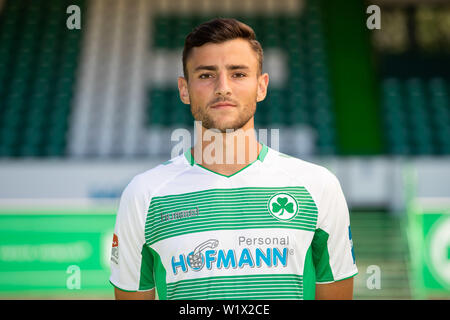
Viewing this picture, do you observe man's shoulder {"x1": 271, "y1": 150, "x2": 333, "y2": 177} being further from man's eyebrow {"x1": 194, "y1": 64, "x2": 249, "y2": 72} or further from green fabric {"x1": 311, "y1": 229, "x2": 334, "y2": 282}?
man's eyebrow {"x1": 194, "y1": 64, "x2": 249, "y2": 72}

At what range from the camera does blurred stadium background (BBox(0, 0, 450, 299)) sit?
29.3 ft

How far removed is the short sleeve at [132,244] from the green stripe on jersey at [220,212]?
0.04 meters

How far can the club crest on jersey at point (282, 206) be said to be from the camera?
5.99ft

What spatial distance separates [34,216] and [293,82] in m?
7.63

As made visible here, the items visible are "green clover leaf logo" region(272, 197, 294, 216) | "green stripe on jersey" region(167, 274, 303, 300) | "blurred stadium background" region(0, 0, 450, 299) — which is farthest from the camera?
"blurred stadium background" region(0, 0, 450, 299)

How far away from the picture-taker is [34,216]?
17.0ft

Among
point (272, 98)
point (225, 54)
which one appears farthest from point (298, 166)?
point (272, 98)

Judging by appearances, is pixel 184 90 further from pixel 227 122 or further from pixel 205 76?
pixel 227 122

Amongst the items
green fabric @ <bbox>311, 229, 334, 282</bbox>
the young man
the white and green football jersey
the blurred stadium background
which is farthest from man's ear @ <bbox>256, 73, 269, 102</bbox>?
the blurred stadium background

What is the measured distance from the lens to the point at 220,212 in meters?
1.83

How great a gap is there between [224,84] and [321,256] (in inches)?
29.1

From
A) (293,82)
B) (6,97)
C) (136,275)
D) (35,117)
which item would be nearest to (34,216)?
(136,275)

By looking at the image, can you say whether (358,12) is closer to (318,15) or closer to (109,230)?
(318,15)

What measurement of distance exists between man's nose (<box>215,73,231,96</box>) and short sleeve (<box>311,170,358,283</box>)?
52cm
